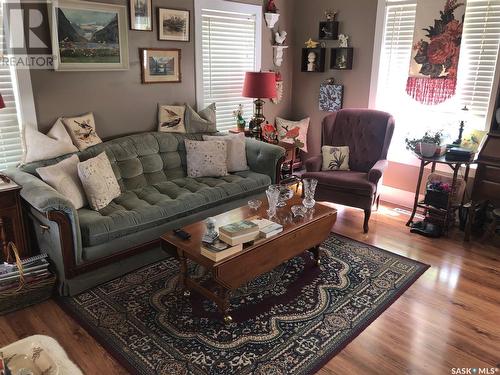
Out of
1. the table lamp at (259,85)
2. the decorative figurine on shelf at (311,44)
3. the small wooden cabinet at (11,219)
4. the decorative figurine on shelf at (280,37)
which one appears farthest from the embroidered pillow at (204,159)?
the decorative figurine on shelf at (311,44)

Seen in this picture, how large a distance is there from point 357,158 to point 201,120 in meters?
1.71

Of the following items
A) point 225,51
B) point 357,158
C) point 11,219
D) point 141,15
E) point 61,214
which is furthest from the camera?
point 225,51

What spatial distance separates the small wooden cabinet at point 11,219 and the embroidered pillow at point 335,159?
2.86 meters

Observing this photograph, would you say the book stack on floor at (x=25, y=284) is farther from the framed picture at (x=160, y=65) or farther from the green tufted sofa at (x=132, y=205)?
the framed picture at (x=160, y=65)

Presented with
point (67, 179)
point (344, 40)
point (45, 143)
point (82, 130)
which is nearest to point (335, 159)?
point (344, 40)

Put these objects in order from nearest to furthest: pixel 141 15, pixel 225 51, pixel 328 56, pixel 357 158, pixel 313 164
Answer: pixel 141 15, pixel 313 164, pixel 357 158, pixel 225 51, pixel 328 56

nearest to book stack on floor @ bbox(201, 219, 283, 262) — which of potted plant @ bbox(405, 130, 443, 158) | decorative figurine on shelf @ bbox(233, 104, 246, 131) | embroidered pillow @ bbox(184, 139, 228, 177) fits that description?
embroidered pillow @ bbox(184, 139, 228, 177)

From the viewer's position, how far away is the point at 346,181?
3.95m

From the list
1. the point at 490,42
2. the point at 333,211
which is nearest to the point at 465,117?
the point at 490,42

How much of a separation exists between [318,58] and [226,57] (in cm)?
117

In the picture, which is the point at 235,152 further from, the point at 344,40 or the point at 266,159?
the point at 344,40

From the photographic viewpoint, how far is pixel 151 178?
3801 mm

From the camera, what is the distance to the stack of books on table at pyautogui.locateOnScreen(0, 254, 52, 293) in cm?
265

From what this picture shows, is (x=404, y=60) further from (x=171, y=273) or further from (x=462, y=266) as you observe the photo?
(x=171, y=273)
